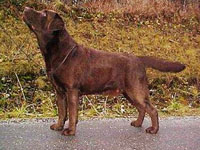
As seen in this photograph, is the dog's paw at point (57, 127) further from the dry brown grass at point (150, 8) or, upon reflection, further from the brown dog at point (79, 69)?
the dry brown grass at point (150, 8)

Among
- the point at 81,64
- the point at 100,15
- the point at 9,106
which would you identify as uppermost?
the point at 81,64

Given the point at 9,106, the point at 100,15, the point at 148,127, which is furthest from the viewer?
the point at 100,15

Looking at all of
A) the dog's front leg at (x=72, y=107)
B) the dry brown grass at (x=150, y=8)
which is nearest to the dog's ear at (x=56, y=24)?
the dog's front leg at (x=72, y=107)

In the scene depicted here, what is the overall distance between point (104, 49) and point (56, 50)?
14.8 feet

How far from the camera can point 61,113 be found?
143 inches

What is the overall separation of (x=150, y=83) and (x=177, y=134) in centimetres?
351

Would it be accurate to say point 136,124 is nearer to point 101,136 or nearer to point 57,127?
point 101,136

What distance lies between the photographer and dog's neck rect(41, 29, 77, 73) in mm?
3428

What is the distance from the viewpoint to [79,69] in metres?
3.47

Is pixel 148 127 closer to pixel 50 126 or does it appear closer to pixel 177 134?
pixel 177 134

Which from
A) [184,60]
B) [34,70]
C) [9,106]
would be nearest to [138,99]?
[9,106]

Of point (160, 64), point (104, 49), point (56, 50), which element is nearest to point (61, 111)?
point (56, 50)

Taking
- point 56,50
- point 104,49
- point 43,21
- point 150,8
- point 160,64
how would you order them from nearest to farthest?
1. point 43,21
2. point 56,50
3. point 160,64
4. point 104,49
5. point 150,8

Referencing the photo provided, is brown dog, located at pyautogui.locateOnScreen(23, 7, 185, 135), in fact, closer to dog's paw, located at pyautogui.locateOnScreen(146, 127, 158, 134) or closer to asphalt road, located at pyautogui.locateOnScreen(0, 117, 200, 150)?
dog's paw, located at pyautogui.locateOnScreen(146, 127, 158, 134)
